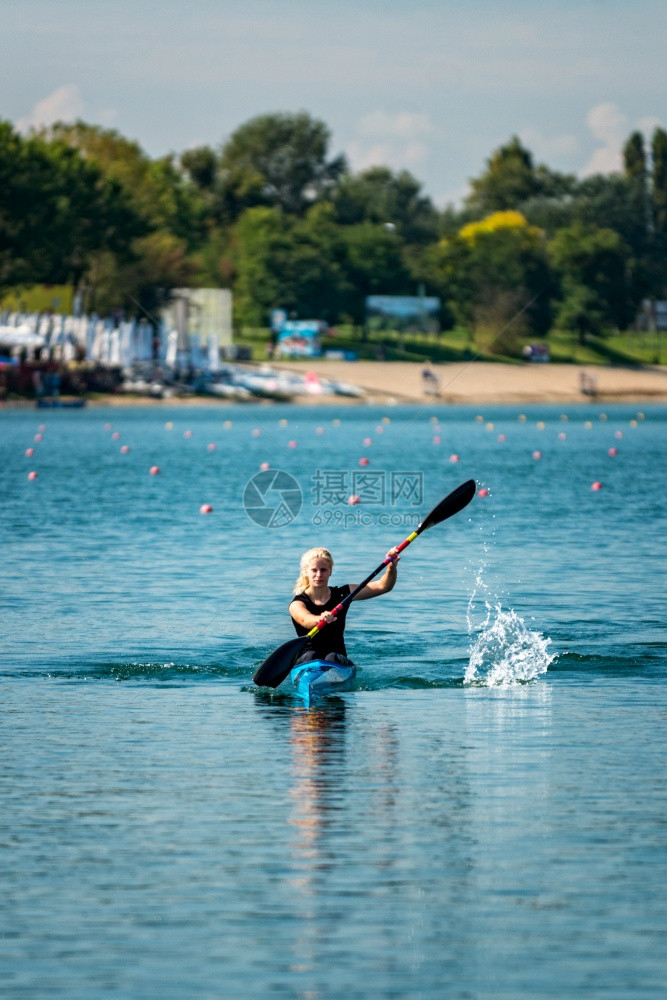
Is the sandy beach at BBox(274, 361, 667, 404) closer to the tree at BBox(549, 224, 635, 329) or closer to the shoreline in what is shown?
the shoreline

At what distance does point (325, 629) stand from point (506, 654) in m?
4.03

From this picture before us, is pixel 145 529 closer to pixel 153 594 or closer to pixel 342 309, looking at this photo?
pixel 153 594

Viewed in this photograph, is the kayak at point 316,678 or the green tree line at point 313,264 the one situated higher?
the green tree line at point 313,264

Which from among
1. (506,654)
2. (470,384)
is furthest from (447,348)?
(506,654)

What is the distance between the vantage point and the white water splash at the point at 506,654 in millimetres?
21406

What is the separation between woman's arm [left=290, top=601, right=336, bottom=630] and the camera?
19.4 metres

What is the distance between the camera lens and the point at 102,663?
2209cm

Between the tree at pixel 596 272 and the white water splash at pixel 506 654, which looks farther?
the tree at pixel 596 272

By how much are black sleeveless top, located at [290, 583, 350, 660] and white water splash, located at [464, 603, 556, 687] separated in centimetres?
208

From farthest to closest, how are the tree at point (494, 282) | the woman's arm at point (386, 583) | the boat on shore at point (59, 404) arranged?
1. the tree at point (494, 282)
2. the boat on shore at point (59, 404)
3. the woman's arm at point (386, 583)

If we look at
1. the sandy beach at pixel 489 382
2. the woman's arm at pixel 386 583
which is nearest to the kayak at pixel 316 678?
the woman's arm at pixel 386 583

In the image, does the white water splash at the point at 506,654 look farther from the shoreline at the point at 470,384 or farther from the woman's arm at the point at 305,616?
the shoreline at the point at 470,384

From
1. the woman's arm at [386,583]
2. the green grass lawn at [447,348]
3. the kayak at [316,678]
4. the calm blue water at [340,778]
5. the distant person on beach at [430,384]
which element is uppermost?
the green grass lawn at [447,348]

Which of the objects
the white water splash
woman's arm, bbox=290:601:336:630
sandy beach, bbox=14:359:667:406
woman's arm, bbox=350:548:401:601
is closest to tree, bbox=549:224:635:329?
sandy beach, bbox=14:359:667:406
